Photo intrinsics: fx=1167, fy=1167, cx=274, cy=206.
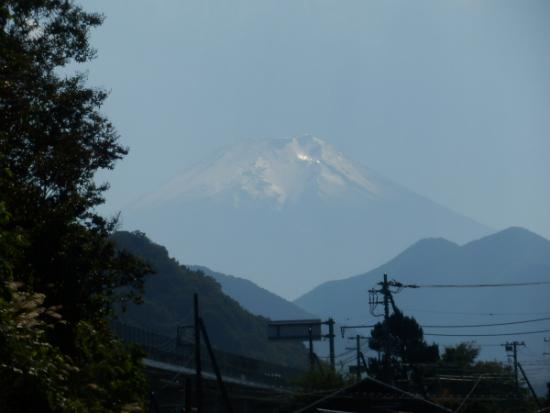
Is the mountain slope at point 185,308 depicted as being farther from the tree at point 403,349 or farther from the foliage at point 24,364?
the foliage at point 24,364

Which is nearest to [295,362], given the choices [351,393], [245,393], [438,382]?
[438,382]

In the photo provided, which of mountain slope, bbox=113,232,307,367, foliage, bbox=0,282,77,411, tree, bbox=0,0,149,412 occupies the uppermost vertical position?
mountain slope, bbox=113,232,307,367

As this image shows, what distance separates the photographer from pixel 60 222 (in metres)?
21.8

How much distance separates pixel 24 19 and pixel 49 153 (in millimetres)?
2962

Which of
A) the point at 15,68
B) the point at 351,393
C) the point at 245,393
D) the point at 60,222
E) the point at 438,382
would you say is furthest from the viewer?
the point at 438,382

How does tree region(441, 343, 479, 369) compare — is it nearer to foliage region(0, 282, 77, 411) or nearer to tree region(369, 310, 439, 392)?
tree region(369, 310, 439, 392)

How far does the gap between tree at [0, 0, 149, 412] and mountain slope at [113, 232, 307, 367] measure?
84134 mm

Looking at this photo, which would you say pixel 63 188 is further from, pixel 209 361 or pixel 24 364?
pixel 209 361

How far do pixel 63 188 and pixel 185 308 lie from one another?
97.5 m

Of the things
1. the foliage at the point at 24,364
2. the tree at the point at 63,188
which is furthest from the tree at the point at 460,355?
the foliage at the point at 24,364

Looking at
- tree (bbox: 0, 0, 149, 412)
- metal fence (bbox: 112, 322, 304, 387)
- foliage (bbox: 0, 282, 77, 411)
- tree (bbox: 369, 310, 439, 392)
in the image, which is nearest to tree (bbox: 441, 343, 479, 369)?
tree (bbox: 369, 310, 439, 392)

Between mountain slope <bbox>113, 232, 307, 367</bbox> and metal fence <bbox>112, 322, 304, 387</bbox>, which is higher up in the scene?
mountain slope <bbox>113, 232, 307, 367</bbox>

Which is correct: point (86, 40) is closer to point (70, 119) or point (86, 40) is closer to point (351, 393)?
point (70, 119)

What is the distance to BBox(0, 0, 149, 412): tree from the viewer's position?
19891mm
